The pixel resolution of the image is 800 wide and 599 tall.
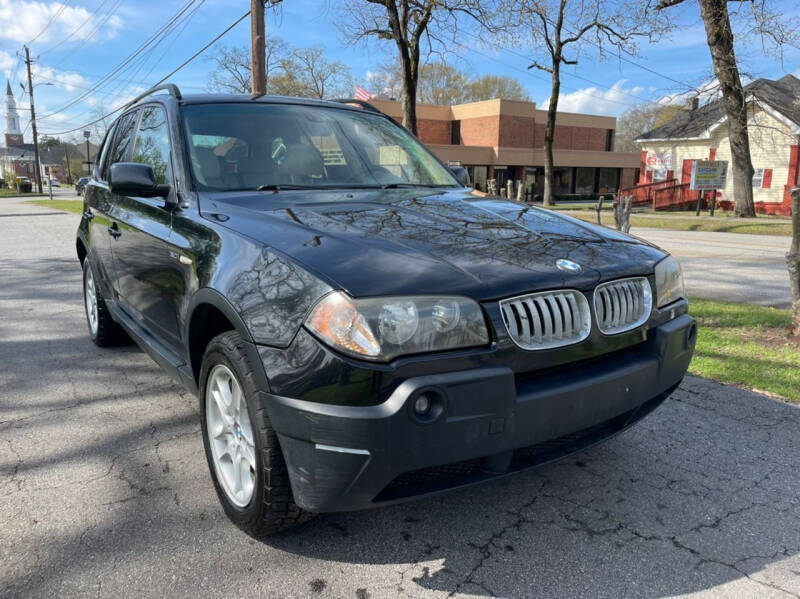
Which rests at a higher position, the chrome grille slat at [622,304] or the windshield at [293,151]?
the windshield at [293,151]

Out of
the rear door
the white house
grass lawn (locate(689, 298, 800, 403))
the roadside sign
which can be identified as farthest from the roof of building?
the rear door

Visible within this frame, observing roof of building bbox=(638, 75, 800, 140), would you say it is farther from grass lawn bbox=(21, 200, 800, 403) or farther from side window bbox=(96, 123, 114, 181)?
side window bbox=(96, 123, 114, 181)

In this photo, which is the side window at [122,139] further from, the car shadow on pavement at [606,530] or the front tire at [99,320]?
the car shadow on pavement at [606,530]

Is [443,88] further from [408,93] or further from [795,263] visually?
[795,263]

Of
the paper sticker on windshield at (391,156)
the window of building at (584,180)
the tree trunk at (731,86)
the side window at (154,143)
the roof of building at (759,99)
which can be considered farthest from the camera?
the window of building at (584,180)

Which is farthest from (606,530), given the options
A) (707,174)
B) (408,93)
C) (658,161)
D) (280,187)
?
(658,161)

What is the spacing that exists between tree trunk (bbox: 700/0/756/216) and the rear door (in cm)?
2238

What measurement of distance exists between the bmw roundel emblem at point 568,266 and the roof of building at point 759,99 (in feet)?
110

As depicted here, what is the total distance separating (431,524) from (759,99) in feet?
113

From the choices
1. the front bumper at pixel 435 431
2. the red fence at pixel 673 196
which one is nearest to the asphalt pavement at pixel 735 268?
the front bumper at pixel 435 431

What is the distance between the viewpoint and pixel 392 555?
2.34m

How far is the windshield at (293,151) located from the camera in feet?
10.6

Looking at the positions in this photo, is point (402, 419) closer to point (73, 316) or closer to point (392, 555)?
point (392, 555)

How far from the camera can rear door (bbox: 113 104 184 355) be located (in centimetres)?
300
